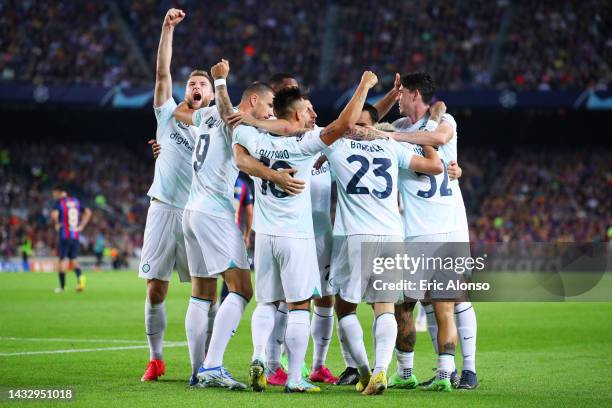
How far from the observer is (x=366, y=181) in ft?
28.4

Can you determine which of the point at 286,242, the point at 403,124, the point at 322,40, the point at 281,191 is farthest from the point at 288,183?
the point at 322,40

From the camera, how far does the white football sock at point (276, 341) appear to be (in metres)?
9.47

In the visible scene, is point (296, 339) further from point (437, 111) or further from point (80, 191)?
point (80, 191)

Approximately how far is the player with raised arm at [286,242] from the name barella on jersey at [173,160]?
1.30 meters

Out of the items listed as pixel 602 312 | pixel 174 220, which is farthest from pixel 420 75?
pixel 602 312

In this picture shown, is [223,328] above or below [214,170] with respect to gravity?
below

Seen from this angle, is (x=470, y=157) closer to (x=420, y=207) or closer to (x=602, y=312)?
(x=602, y=312)

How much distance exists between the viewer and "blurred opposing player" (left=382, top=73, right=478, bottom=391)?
8.90 meters

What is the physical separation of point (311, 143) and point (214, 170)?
1.19 meters

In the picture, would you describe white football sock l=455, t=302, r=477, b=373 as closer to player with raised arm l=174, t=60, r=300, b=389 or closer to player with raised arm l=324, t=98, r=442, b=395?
player with raised arm l=324, t=98, r=442, b=395

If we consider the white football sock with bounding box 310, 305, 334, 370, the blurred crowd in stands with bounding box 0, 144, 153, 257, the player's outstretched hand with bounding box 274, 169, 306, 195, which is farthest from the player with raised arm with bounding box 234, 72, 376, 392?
the blurred crowd in stands with bounding box 0, 144, 153, 257

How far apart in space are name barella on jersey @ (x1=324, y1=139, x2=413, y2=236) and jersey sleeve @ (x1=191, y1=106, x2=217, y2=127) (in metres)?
1.27

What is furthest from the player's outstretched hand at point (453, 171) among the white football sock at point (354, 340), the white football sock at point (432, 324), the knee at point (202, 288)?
the knee at point (202, 288)

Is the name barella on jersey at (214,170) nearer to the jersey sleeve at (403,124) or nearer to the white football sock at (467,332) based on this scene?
the jersey sleeve at (403,124)
